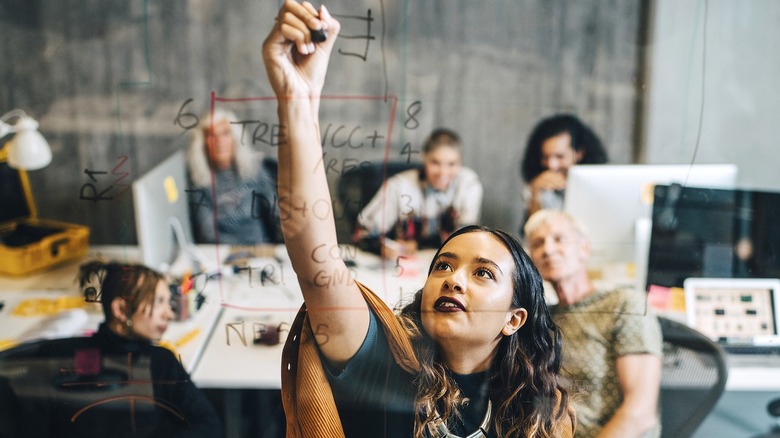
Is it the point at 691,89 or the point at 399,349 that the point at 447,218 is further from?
the point at 691,89

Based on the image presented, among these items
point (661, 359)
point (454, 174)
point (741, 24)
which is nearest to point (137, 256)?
point (454, 174)

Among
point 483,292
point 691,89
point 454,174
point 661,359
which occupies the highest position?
point 691,89

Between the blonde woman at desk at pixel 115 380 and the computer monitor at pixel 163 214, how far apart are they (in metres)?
0.03

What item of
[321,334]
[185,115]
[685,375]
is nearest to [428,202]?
[321,334]

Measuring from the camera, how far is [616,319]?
866mm

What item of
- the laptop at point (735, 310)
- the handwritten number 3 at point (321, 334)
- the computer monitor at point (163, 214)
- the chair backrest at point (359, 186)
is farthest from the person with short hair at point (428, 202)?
the laptop at point (735, 310)

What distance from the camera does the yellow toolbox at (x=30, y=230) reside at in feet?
2.71

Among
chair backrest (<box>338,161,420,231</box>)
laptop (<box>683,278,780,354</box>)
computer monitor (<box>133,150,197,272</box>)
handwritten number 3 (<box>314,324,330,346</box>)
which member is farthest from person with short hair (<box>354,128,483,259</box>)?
laptop (<box>683,278,780,354</box>)

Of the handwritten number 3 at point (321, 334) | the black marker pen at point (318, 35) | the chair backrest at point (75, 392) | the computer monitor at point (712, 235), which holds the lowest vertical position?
the chair backrest at point (75, 392)

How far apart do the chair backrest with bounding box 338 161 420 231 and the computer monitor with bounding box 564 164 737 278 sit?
0.22m

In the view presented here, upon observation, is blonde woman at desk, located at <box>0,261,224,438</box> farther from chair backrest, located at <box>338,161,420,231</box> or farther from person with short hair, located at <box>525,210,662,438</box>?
person with short hair, located at <box>525,210,662,438</box>

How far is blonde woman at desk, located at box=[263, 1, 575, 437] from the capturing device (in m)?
0.77

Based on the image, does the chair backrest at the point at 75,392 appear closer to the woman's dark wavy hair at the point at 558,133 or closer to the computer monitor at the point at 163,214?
the computer monitor at the point at 163,214

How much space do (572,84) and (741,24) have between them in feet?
0.74
